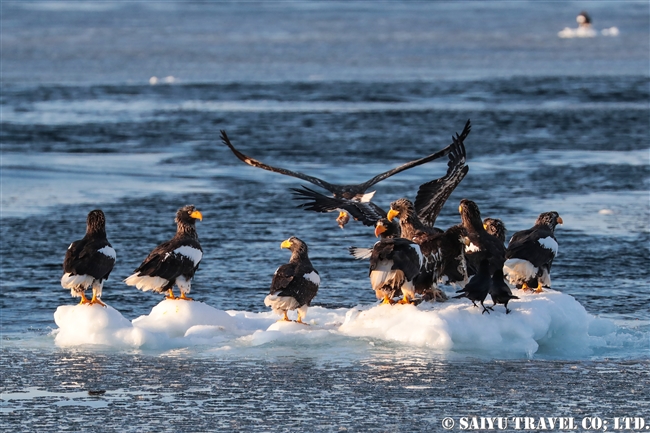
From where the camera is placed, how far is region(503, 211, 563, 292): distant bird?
355 inches

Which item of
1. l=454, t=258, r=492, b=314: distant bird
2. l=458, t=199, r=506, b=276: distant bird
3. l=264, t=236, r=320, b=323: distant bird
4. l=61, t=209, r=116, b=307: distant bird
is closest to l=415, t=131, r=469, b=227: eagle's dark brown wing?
l=458, t=199, r=506, b=276: distant bird

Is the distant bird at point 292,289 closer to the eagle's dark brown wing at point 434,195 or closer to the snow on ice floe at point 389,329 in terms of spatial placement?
the snow on ice floe at point 389,329

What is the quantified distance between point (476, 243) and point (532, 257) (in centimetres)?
47

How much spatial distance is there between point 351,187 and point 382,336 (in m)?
3.20

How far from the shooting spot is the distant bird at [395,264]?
8.34 metres

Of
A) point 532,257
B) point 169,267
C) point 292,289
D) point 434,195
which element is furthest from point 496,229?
point 169,267

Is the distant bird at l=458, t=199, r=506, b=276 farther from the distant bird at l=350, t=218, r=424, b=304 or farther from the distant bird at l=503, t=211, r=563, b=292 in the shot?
the distant bird at l=350, t=218, r=424, b=304

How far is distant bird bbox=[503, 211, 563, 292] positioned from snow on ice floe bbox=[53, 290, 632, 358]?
26 centimetres

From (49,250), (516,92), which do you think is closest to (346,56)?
(516,92)

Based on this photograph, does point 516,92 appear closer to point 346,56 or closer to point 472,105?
point 472,105

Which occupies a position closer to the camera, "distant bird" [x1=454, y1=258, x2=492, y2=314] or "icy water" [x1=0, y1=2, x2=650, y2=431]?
"icy water" [x1=0, y1=2, x2=650, y2=431]

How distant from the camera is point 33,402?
7031mm

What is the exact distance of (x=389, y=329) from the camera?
844 centimetres

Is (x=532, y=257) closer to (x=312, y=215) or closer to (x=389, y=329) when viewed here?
(x=389, y=329)
